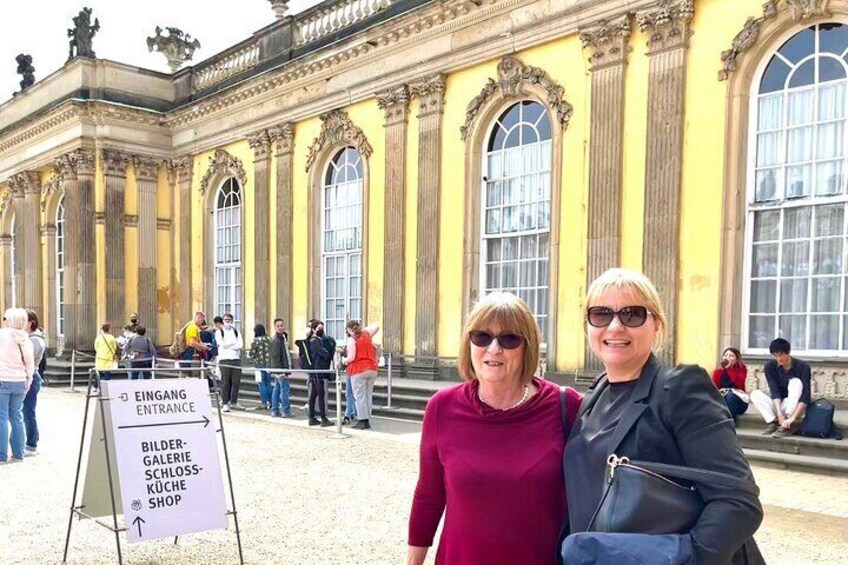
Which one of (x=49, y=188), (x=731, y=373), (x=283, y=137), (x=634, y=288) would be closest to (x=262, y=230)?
(x=283, y=137)

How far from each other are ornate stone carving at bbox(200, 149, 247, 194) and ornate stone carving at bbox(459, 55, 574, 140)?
776cm

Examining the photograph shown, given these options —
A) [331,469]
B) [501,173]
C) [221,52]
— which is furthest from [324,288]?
[331,469]

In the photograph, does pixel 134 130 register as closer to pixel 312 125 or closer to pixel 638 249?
pixel 312 125

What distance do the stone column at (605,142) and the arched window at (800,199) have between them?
193cm

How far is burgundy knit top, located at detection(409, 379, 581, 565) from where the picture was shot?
217 centimetres

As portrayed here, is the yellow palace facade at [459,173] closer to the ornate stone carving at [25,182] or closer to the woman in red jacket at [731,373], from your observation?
the ornate stone carving at [25,182]

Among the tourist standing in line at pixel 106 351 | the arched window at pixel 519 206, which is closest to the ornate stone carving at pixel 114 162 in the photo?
the tourist standing in line at pixel 106 351

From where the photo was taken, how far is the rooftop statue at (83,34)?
68.1 ft

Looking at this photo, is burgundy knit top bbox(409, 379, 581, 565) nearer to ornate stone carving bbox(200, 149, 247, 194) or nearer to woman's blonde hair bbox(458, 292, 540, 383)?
woman's blonde hair bbox(458, 292, 540, 383)

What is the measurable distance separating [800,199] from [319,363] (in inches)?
290

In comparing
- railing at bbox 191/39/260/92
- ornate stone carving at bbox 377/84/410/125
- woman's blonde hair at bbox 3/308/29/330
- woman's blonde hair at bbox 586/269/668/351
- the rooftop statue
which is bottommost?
woman's blonde hair at bbox 3/308/29/330

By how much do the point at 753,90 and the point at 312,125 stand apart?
1011cm

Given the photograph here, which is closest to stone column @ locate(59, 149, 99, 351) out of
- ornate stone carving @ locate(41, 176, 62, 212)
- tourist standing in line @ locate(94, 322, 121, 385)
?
ornate stone carving @ locate(41, 176, 62, 212)

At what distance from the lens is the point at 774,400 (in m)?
8.26
